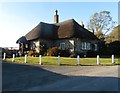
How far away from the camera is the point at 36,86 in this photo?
12.1 meters

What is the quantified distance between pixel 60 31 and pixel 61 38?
2317 millimetres

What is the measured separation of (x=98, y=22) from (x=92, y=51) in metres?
23.1

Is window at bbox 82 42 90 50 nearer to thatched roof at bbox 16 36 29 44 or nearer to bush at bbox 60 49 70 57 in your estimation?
bush at bbox 60 49 70 57

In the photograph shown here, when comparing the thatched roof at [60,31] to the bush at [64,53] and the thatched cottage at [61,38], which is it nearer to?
the thatched cottage at [61,38]

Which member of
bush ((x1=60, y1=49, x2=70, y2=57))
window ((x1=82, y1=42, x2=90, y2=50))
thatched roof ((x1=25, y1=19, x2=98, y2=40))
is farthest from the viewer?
window ((x1=82, y1=42, x2=90, y2=50))

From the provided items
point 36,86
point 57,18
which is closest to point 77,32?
point 57,18

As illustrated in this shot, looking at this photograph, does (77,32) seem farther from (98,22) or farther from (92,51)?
(98,22)

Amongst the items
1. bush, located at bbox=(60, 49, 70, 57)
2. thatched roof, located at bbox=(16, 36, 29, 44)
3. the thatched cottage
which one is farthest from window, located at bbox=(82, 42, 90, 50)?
thatched roof, located at bbox=(16, 36, 29, 44)

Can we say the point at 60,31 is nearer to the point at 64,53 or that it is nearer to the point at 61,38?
the point at 61,38

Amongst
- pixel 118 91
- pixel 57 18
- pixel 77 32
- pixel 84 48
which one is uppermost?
pixel 57 18

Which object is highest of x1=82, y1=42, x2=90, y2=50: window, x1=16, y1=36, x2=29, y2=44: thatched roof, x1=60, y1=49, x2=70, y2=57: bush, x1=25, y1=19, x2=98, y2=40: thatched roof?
x1=25, y1=19, x2=98, y2=40: thatched roof

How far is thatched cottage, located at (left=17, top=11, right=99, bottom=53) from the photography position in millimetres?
42938

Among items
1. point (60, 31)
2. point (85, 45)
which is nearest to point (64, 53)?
point (85, 45)

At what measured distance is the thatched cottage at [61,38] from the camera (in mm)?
42938
